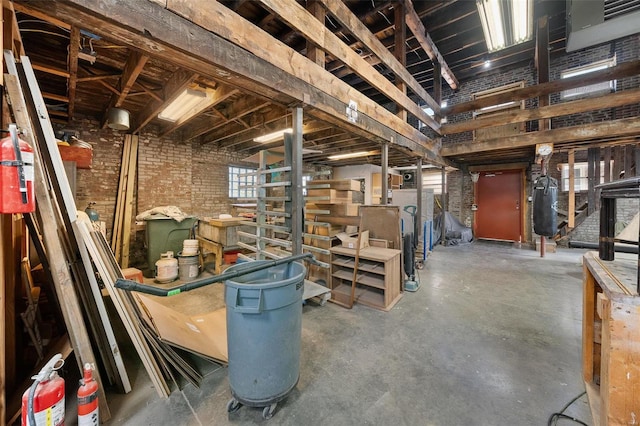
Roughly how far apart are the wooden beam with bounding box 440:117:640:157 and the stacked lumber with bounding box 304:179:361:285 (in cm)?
430

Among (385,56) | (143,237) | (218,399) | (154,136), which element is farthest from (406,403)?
(154,136)

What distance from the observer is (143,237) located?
4.96 meters

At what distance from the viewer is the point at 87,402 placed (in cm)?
128

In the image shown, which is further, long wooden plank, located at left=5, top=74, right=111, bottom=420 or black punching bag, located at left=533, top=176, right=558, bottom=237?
black punching bag, located at left=533, top=176, right=558, bottom=237

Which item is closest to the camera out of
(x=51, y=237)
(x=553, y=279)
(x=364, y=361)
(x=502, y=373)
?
(x=51, y=237)

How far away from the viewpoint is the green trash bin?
438 cm

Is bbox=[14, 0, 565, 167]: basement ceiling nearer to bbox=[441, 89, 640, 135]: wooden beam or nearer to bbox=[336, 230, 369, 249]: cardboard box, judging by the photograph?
bbox=[336, 230, 369, 249]: cardboard box

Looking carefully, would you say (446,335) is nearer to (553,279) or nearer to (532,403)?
(532,403)

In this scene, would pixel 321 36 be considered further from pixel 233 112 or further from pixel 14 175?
pixel 14 175

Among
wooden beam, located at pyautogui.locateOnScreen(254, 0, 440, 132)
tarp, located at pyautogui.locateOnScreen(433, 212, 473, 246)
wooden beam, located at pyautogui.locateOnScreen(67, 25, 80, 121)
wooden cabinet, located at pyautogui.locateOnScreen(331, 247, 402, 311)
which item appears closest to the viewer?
wooden beam, located at pyautogui.locateOnScreen(67, 25, 80, 121)

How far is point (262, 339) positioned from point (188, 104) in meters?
3.39

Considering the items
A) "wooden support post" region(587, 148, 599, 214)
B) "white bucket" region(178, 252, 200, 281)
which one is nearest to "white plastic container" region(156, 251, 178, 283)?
"white bucket" region(178, 252, 200, 281)

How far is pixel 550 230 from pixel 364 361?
5562 millimetres

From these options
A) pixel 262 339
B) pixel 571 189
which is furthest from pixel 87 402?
pixel 571 189
